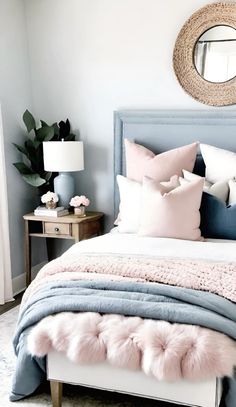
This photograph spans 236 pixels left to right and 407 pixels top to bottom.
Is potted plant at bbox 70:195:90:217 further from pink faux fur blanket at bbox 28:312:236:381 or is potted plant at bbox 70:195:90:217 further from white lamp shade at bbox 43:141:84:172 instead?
pink faux fur blanket at bbox 28:312:236:381

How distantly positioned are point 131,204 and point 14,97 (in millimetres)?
1398

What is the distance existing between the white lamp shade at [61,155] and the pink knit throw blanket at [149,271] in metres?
1.23

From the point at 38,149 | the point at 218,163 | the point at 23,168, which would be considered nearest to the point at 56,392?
the point at 218,163

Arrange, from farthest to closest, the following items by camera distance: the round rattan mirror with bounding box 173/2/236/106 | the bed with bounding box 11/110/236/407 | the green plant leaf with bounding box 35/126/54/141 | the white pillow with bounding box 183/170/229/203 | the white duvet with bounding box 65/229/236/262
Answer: the green plant leaf with bounding box 35/126/54/141 < the round rattan mirror with bounding box 173/2/236/106 < the white pillow with bounding box 183/170/229/203 < the white duvet with bounding box 65/229/236/262 < the bed with bounding box 11/110/236/407

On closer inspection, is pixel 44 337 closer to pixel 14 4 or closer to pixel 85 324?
pixel 85 324

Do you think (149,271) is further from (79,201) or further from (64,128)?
(64,128)

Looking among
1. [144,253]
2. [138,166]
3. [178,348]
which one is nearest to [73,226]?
[138,166]

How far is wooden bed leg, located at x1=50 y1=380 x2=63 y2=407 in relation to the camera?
2424 mm

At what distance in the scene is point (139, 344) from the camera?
213 cm

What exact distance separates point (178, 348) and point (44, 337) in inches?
24.1

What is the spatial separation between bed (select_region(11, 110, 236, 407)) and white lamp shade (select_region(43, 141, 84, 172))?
345 millimetres

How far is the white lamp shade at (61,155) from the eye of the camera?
3928 mm

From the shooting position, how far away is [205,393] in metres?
2.13

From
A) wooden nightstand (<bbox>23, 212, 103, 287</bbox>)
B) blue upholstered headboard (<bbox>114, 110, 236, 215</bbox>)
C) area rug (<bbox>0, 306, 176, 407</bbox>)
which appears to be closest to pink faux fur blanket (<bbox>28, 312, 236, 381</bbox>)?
area rug (<bbox>0, 306, 176, 407</bbox>)
